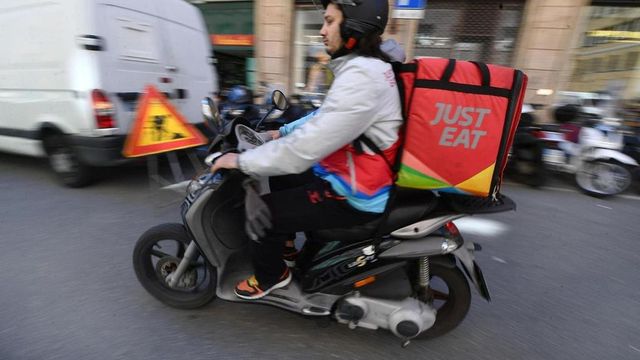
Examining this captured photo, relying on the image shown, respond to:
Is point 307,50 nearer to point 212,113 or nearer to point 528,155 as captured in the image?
point 528,155

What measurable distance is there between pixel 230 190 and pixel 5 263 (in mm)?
2152

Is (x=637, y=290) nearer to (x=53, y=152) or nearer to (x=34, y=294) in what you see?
(x=34, y=294)

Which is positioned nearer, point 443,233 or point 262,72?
point 443,233

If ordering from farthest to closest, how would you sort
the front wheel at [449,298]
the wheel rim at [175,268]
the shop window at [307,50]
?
the shop window at [307,50]
the wheel rim at [175,268]
the front wheel at [449,298]

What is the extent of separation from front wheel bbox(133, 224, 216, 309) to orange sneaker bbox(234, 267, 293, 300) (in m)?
0.27

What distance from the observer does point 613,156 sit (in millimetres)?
5008

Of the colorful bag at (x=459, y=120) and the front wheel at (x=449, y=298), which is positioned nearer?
the colorful bag at (x=459, y=120)

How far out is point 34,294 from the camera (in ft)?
8.42

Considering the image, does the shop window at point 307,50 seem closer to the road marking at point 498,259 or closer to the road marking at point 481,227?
the road marking at point 481,227

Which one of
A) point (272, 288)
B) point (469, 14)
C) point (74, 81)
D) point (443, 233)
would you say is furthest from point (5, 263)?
point (469, 14)

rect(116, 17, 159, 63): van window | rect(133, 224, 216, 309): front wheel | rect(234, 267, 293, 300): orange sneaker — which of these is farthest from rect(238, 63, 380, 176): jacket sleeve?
rect(116, 17, 159, 63): van window

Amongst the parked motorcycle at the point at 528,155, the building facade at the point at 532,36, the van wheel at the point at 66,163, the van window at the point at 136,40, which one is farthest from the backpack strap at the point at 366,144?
the building facade at the point at 532,36

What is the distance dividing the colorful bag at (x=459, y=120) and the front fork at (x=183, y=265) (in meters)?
1.39

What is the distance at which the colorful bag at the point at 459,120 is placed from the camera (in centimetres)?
163
